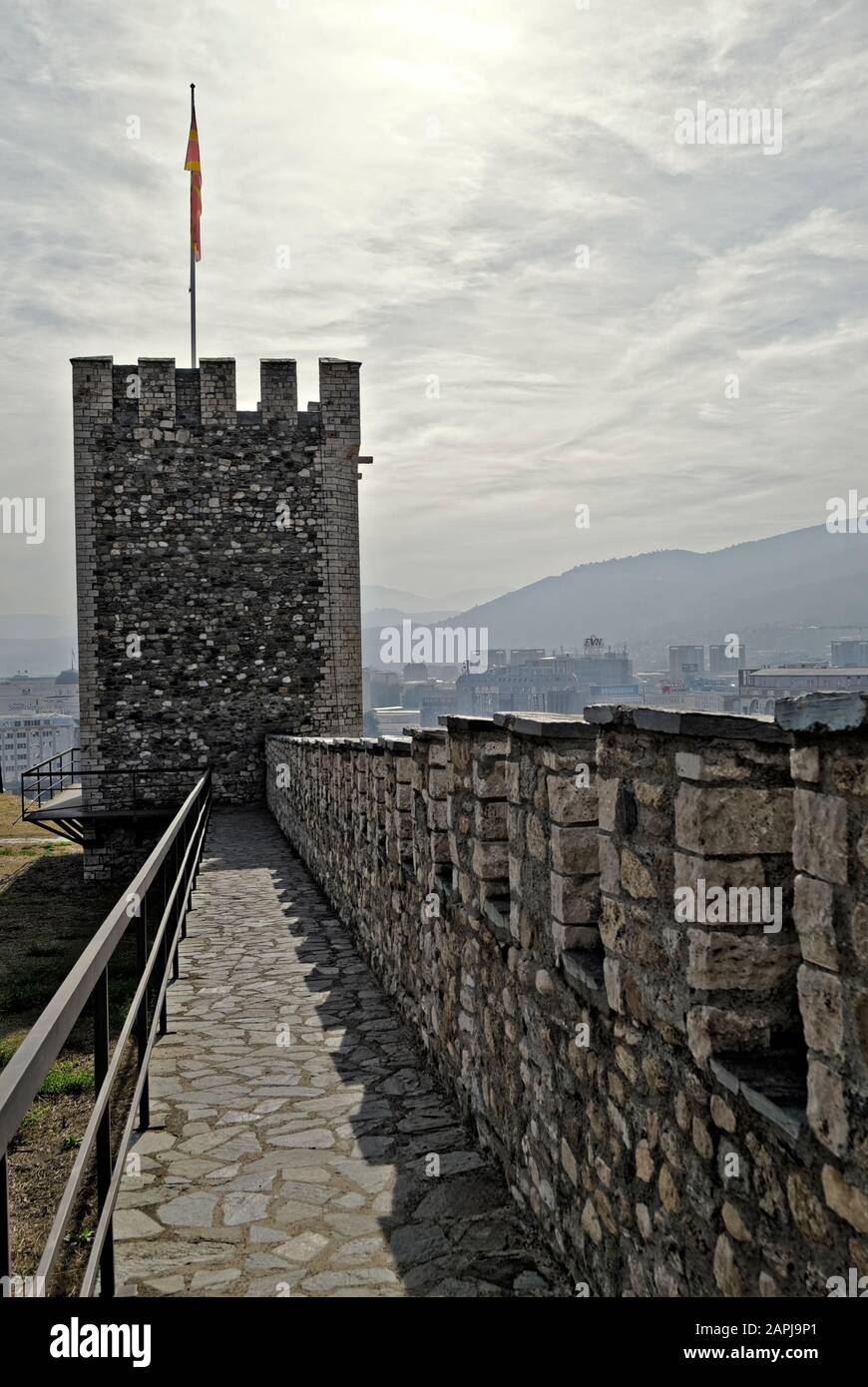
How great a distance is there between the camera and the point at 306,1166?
3879mm

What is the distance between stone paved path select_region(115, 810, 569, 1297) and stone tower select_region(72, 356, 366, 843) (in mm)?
13768

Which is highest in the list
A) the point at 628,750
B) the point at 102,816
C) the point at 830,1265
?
the point at 628,750

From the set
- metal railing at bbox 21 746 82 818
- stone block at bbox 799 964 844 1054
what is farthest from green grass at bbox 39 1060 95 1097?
metal railing at bbox 21 746 82 818

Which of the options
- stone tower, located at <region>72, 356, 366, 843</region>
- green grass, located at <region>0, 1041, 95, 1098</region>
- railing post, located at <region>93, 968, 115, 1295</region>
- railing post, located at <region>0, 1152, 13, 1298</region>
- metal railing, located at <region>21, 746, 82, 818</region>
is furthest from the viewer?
stone tower, located at <region>72, 356, 366, 843</region>

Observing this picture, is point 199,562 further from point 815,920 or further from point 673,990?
point 815,920

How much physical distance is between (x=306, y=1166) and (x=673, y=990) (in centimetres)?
217

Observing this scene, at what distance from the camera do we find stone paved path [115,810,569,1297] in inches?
122

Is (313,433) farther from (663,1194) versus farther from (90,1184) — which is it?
(663,1194)

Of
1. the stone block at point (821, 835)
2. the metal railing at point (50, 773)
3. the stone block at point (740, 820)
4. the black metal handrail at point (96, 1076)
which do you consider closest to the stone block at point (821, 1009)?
the stone block at point (821, 835)

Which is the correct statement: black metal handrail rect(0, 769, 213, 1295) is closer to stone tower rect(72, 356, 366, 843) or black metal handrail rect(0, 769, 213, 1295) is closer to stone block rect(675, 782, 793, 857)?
stone block rect(675, 782, 793, 857)

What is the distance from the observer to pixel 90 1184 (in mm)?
4648

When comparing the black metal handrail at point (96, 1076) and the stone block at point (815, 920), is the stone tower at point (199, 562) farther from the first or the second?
the stone block at point (815, 920)
